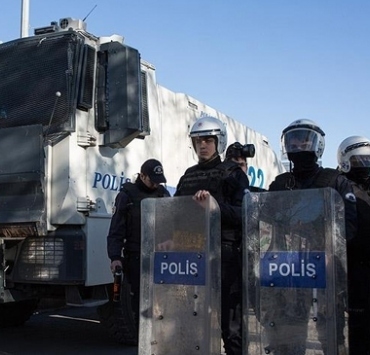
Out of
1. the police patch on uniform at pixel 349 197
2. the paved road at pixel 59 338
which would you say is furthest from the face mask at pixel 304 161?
the paved road at pixel 59 338

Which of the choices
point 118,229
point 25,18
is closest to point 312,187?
point 118,229

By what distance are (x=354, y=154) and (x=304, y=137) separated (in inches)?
25.9

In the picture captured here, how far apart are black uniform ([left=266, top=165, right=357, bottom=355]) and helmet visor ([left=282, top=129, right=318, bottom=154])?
13 centimetres

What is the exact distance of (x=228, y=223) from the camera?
3.99 meters

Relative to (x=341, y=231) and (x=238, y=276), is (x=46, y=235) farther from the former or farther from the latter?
(x=341, y=231)

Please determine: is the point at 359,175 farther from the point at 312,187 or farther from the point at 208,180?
the point at 208,180

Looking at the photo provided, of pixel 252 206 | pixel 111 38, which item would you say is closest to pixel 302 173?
pixel 252 206

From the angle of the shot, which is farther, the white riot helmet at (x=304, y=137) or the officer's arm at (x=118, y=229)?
the officer's arm at (x=118, y=229)

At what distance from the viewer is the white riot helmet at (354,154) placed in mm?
4176

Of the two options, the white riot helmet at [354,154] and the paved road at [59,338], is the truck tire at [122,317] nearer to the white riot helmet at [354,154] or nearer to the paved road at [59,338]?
the paved road at [59,338]

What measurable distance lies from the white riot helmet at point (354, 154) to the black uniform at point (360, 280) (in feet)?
0.65

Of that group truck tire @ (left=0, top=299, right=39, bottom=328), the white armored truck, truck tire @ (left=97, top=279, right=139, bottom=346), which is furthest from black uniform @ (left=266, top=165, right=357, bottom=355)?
truck tire @ (left=0, top=299, right=39, bottom=328)

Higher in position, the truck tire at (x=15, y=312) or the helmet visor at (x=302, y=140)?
the helmet visor at (x=302, y=140)

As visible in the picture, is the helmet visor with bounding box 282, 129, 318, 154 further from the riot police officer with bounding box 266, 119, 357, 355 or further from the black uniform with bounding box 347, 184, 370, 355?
the black uniform with bounding box 347, 184, 370, 355
